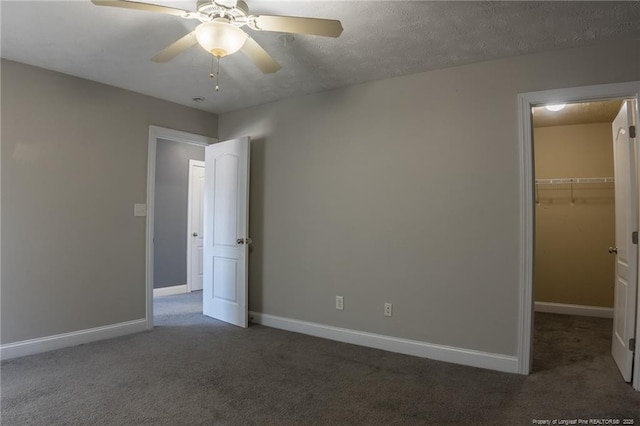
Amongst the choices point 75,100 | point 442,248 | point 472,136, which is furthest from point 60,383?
point 472,136

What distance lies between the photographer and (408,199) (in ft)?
10.5

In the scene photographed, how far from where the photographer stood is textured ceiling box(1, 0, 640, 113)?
2184 millimetres

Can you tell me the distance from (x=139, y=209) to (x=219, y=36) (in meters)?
2.54

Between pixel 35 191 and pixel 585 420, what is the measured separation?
14.0 feet

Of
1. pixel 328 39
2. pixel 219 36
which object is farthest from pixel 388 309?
pixel 219 36

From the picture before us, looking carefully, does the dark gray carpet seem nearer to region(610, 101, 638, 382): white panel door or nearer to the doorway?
region(610, 101, 638, 382): white panel door

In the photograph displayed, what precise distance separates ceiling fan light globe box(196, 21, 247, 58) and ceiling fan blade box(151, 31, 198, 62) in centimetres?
16

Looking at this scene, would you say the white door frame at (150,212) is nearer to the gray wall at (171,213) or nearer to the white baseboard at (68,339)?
the white baseboard at (68,339)

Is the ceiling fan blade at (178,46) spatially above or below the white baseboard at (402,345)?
above

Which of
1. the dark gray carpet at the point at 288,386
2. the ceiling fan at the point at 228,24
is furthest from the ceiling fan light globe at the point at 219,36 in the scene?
the dark gray carpet at the point at 288,386

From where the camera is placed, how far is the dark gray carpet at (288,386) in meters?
2.14

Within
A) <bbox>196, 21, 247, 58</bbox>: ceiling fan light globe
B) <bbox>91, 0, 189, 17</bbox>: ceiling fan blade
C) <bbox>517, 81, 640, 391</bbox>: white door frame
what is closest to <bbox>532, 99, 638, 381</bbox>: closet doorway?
<bbox>517, 81, 640, 391</bbox>: white door frame

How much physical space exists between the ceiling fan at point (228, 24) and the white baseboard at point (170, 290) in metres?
4.29

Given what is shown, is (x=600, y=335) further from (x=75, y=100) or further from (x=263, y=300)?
(x=75, y=100)
